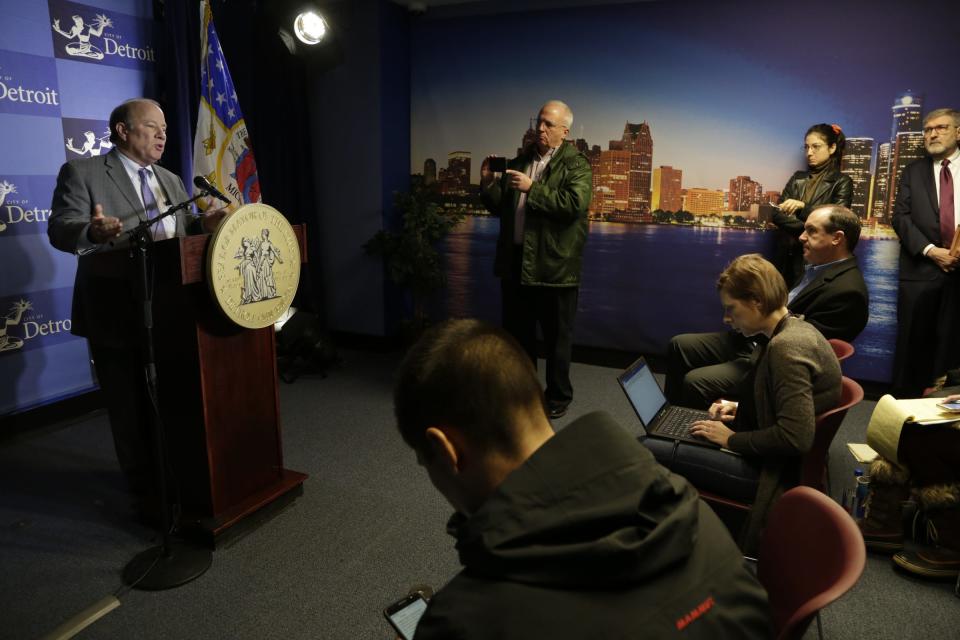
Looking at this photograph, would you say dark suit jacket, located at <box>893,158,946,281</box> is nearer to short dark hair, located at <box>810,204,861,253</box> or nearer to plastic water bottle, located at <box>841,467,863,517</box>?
short dark hair, located at <box>810,204,861,253</box>

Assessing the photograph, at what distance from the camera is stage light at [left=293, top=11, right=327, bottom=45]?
440 centimetres

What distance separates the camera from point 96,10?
3436mm

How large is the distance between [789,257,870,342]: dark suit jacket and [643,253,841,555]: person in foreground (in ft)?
2.88

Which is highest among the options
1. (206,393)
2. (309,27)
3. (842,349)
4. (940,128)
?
(309,27)

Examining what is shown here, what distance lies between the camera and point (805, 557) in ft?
3.90

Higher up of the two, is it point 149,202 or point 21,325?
Answer: point 149,202

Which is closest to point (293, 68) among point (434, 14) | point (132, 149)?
point (434, 14)

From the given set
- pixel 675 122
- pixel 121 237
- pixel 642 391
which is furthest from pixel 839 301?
pixel 121 237

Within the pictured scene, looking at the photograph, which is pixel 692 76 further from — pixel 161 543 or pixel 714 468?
pixel 161 543

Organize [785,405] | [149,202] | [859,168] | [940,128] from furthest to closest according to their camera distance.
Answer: [859,168]
[940,128]
[149,202]
[785,405]

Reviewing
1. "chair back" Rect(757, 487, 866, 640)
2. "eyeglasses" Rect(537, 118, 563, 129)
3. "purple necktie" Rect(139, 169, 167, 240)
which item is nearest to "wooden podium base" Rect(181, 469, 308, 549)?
"purple necktie" Rect(139, 169, 167, 240)

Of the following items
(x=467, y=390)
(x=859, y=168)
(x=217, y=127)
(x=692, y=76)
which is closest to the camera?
(x=467, y=390)

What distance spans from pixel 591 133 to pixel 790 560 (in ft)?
12.6

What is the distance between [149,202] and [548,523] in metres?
2.44
